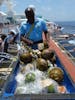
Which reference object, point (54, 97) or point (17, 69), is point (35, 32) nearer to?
point (17, 69)

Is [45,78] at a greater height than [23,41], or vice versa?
[45,78]

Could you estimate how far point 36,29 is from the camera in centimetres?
725

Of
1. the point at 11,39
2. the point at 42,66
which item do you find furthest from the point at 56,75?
the point at 11,39

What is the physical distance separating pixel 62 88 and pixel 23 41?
341cm

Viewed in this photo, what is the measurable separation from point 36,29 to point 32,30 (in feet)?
0.36

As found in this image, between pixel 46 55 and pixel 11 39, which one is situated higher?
pixel 46 55

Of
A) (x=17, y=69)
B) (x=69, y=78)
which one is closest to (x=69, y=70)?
(x=69, y=78)

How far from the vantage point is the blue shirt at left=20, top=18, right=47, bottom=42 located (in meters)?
7.23

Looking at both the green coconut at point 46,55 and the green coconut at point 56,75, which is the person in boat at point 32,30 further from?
the green coconut at point 56,75

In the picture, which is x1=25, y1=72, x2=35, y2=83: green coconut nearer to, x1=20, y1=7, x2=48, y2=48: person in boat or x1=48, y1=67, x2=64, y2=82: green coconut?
x1=48, y1=67, x2=64, y2=82: green coconut

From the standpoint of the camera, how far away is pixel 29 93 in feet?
11.6

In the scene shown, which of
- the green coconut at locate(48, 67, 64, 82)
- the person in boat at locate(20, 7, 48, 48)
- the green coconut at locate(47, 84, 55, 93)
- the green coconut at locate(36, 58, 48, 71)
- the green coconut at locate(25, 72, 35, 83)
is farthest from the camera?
the person in boat at locate(20, 7, 48, 48)

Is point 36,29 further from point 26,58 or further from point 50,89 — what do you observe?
point 50,89

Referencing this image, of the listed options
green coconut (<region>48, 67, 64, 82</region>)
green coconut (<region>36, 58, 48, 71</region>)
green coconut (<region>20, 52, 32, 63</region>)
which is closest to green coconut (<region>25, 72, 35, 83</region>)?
green coconut (<region>48, 67, 64, 82</region>)
